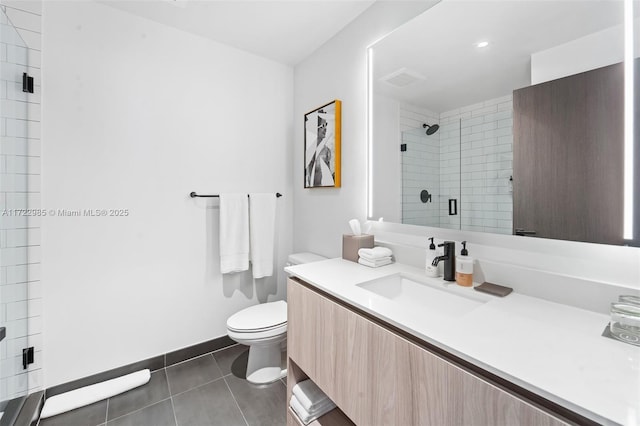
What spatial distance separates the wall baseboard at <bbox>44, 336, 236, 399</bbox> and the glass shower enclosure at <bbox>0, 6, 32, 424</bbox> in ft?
0.56

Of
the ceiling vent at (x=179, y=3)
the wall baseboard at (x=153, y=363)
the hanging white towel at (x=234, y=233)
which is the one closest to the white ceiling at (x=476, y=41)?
the ceiling vent at (x=179, y=3)

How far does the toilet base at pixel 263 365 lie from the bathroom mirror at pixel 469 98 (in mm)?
1148

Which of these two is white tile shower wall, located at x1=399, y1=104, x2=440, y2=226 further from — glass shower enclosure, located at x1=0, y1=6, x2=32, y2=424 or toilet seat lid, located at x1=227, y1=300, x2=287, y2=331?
glass shower enclosure, located at x1=0, y1=6, x2=32, y2=424

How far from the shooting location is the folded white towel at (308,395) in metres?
1.21

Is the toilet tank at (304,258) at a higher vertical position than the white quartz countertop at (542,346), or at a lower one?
lower

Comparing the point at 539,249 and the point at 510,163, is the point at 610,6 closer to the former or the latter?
the point at 510,163

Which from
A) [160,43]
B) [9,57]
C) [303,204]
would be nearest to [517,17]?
[303,204]

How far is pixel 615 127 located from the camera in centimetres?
83

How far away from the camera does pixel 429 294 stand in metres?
1.16

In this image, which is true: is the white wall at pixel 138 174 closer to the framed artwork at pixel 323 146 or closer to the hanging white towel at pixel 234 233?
the hanging white towel at pixel 234 233

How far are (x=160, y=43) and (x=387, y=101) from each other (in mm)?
1570

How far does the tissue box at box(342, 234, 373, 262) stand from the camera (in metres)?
1.50

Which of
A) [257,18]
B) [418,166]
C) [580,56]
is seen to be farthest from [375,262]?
[257,18]

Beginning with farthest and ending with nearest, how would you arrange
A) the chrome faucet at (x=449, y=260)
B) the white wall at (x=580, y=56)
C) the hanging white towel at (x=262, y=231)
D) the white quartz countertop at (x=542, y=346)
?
the hanging white towel at (x=262, y=231), the chrome faucet at (x=449, y=260), the white wall at (x=580, y=56), the white quartz countertop at (x=542, y=346)
